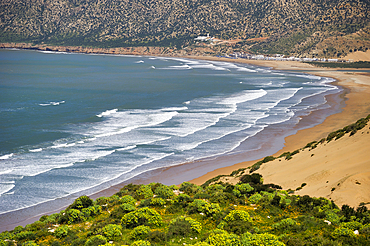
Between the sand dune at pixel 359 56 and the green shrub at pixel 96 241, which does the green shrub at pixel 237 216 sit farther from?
the sand dune at pixel 359 56

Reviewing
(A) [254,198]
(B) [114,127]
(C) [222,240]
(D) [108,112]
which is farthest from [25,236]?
(D) [108,112]

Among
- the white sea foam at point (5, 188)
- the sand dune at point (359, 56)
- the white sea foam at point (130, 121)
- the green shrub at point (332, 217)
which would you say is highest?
the sand dune at point (359, 56)

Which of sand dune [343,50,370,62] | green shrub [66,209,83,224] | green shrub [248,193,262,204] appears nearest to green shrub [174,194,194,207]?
green shrub [248,193,262,204]

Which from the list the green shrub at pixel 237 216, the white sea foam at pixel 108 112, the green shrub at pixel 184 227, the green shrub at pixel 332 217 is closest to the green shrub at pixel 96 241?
the green shrub at pixel 184 227

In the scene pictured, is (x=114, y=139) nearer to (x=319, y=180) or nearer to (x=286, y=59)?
(x=319, y=180)

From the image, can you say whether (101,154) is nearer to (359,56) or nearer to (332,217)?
(332,217)

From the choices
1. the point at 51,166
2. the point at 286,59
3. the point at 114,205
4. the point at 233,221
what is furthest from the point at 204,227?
the point at 286,59

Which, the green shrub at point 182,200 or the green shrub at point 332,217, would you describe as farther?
the green shrub at point 182,200
